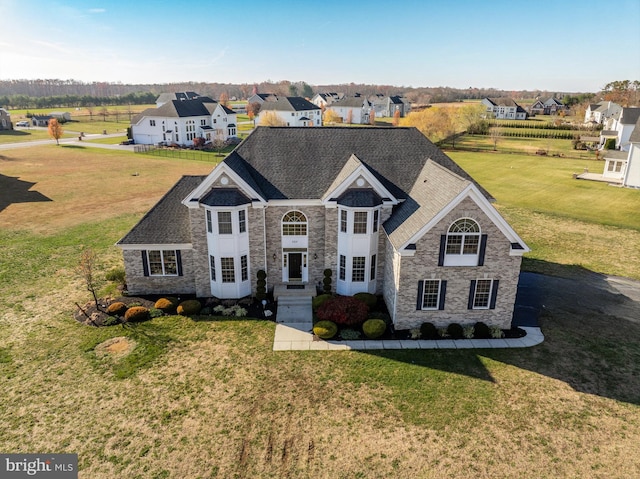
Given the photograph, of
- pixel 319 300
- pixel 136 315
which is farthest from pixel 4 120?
pixel 319 300

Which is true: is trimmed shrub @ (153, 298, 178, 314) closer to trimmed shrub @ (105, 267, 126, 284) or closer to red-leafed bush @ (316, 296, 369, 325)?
trimmed shrub @ (105, 267, 126, 284)

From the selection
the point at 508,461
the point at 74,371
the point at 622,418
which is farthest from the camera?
the point at 74,371

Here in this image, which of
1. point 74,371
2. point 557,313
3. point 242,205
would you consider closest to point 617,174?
point 557,313

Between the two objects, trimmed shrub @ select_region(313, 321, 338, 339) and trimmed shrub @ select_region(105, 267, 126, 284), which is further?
trimmed shrub @ select_region(105, 267, 126, 284)

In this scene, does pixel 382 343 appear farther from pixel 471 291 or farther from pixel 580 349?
pixel 580 349

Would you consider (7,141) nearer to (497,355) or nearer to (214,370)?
(214,370)

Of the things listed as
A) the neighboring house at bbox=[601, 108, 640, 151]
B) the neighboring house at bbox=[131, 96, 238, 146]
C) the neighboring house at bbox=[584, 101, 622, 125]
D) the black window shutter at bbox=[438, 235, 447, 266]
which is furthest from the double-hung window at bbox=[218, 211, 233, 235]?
the neighboring house at bbox=[584, 101, 622, 125]
